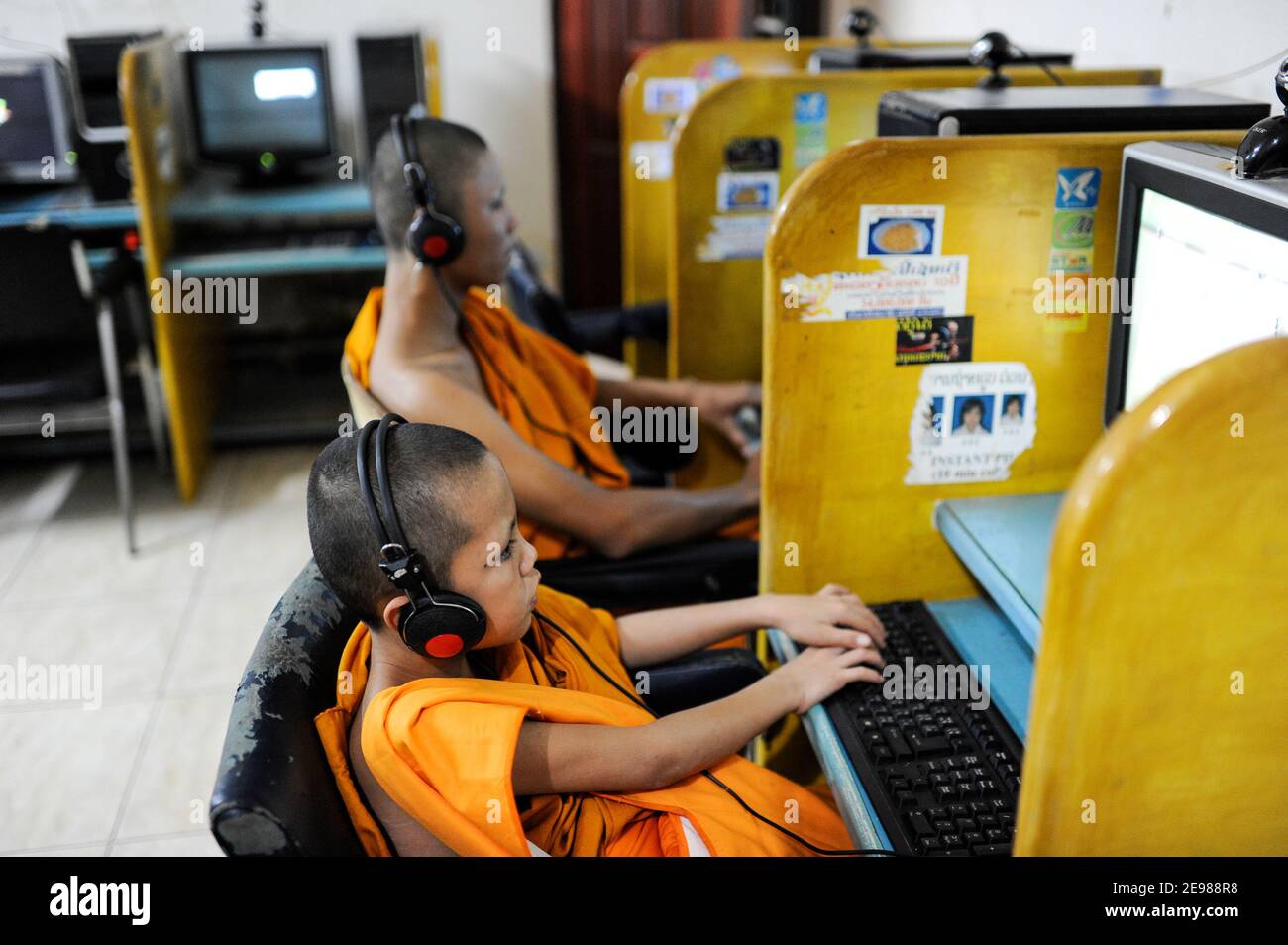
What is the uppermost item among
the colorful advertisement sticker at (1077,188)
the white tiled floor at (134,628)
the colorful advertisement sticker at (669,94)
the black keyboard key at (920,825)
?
the colorful advertisement sticker at (669,94)

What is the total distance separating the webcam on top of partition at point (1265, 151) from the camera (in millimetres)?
958

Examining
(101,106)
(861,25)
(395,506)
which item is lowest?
(395,506)

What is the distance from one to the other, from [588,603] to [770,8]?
2825 mm

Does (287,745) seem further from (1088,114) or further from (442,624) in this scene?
(1088,114)

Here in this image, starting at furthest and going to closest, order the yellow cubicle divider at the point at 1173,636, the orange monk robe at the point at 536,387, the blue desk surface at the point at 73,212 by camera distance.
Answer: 1. the blue desk surface at the point at 73,212
2. the orange monk robe at the point at 536,387
3. the yellow cubicle divider at the point at 1173,636

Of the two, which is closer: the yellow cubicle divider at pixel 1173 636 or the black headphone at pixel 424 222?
the yellow cubicle divider at pixel 1173 636

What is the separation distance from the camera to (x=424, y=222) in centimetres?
157

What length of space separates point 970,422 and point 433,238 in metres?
0.78

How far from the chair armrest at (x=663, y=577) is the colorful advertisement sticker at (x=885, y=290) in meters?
0.49

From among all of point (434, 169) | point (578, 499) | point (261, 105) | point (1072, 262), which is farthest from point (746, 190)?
point (261, 105)

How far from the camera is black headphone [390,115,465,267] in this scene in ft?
5.15

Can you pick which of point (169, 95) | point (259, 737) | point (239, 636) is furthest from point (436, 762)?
point (169, 95)

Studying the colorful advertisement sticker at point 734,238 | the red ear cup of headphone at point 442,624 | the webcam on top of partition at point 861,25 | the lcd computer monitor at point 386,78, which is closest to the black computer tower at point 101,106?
the lcd computer monitor at point 386,78

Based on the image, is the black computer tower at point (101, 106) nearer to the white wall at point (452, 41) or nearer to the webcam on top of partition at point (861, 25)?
the white wall at point (452, 41)
